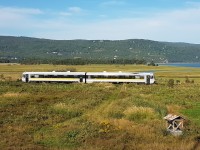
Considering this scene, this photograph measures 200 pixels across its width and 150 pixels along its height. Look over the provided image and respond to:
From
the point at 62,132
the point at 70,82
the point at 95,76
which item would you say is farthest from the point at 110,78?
the point at 62,132

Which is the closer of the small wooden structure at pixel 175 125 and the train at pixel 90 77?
the small wooden structure at pixel 175 125

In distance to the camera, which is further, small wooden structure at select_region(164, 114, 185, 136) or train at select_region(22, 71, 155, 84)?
train at select_region(22, 71, 155, 84)

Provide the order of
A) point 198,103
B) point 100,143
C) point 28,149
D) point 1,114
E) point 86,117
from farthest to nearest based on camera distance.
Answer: point 198,103
point 1,114
point 86,117
point 100,143
point 28,149

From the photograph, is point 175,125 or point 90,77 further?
point 90,77

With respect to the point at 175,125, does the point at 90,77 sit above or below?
below

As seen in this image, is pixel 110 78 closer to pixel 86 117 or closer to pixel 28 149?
pixel 86 117

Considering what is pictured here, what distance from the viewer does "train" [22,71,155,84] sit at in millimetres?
80169

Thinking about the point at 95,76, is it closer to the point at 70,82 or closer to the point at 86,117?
the point at 70,82

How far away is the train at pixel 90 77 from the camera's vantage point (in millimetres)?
80169

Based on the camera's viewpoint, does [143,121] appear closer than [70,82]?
Yes

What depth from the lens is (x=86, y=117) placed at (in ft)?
103

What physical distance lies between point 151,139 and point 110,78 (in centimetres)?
5912

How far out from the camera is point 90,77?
8338 cm

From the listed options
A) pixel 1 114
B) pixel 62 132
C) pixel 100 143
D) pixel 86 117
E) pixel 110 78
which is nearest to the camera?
pixel 100 143
